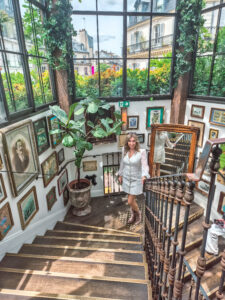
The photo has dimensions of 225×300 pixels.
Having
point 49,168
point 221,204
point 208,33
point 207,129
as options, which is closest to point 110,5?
point 208,33

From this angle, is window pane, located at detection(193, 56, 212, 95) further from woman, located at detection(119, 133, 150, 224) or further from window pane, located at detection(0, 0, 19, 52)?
window pane, located at detection(0, 0, 19, 52)

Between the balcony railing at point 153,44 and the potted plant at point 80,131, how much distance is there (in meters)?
1.39

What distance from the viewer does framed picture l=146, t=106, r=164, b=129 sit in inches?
182

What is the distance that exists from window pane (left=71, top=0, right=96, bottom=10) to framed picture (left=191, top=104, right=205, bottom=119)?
2920 millimetres

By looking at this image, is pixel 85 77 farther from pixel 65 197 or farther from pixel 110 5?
pixel 65 197

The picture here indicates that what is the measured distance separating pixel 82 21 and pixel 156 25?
157 cm

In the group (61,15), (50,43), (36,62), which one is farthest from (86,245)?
(61,15)

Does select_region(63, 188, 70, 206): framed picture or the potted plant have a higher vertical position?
the potted plant

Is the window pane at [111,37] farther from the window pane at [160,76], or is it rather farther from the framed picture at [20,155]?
the framed picture at [20,155]

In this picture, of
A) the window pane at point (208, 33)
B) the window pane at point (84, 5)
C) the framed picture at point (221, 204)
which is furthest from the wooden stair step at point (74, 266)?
the window pane at point (84, 5)

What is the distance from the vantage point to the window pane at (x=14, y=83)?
94.9 inches

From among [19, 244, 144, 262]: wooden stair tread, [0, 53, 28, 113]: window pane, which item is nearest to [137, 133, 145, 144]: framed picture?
[0, 53, 28, 113]: window pane

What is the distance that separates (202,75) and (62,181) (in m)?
3.79

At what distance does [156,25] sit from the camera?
13.5 feet
